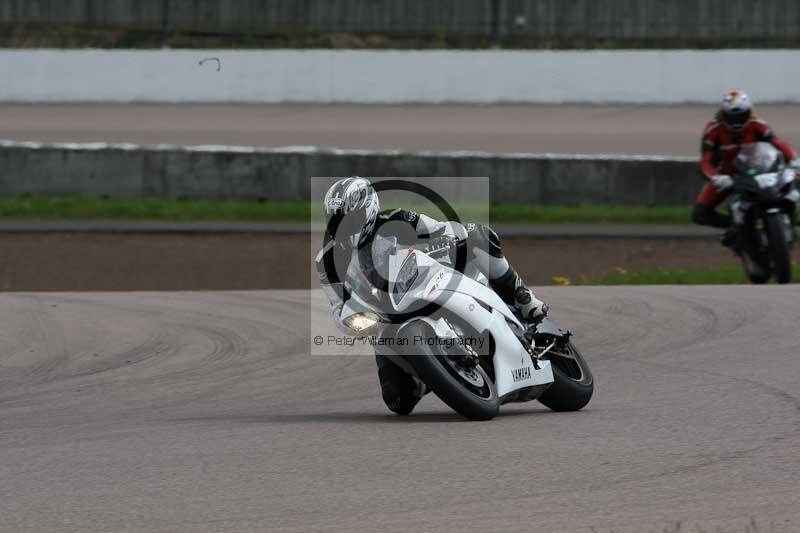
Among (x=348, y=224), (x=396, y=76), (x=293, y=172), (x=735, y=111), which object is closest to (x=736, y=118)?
(x=735, y=111)

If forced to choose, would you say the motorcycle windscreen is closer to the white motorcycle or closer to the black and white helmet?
the white motorcycle

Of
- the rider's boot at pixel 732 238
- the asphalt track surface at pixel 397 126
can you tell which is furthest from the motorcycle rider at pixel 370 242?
the asphalt track surface at pixel 397 126

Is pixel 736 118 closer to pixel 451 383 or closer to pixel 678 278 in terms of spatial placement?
pixel 678 278

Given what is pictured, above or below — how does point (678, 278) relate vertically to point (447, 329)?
below

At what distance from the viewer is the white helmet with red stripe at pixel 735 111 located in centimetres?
1346

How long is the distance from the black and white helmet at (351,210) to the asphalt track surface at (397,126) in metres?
17.7

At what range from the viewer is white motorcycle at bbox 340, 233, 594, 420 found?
636cm

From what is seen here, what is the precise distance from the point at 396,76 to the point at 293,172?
868 cm

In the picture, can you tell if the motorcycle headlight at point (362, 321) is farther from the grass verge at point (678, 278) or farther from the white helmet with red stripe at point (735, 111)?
the grass verge at point (678, 278)

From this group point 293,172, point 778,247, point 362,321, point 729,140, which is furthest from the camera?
point 293,172

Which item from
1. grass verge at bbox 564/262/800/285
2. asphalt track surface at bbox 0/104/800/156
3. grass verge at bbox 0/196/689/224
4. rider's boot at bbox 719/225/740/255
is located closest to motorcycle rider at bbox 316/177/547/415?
rider's boot at bbox 719/225/740/255

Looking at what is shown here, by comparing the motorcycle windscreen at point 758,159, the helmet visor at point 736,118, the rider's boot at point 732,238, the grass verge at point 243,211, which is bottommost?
the grass verge at point 243,211

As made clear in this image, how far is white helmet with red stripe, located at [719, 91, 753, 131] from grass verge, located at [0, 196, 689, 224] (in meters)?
6.52

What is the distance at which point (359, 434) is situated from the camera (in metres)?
6.51
